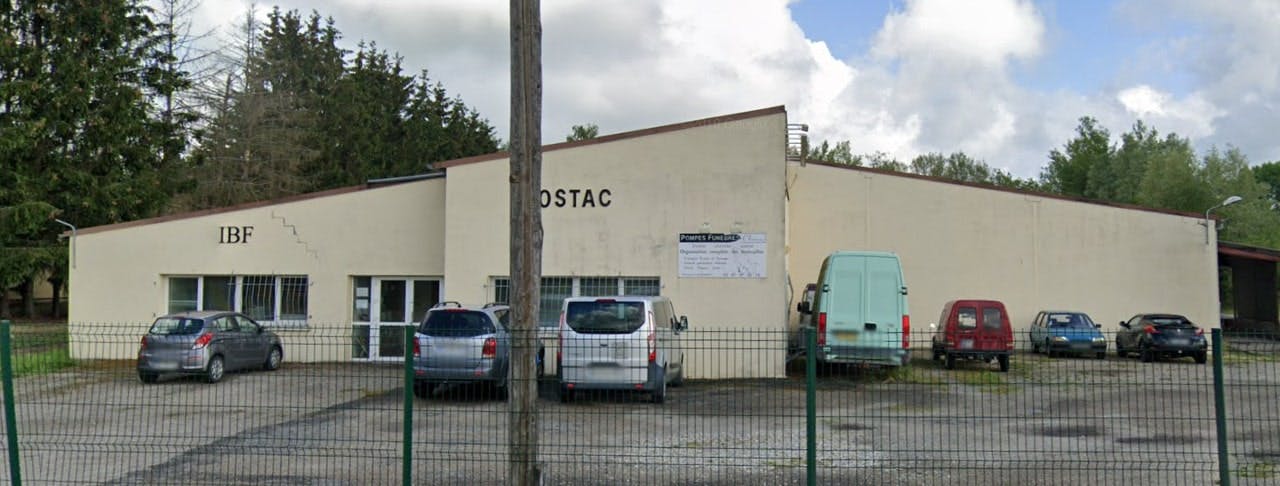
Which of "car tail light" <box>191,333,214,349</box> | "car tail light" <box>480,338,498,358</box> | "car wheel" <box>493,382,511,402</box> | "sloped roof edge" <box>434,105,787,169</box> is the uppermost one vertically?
"sloped roof edge" <box>434,105,787,169</box>

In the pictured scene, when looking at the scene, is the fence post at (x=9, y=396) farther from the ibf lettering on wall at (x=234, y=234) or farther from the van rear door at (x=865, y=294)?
the ibf lettering on wall at (x=234, y=234)

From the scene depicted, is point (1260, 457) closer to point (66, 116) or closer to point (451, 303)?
point (451, 303)

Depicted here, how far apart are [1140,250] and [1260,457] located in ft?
60.5

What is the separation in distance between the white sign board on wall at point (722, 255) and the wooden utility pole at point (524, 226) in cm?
1144

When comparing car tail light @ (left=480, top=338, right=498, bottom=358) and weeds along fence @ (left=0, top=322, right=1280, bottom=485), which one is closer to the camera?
weeds along fence @ (left=0, top=322, right=1280, bottom=485)

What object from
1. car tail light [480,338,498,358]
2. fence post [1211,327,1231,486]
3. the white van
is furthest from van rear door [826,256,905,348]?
fence post [1211,327,1231,486]

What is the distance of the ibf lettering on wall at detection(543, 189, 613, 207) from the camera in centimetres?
1898

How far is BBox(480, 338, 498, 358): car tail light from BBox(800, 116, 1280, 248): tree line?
125 ft

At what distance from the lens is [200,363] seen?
559 inches

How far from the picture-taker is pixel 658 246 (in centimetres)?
1884

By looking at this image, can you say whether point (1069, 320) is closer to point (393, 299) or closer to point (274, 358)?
point (393, 299)

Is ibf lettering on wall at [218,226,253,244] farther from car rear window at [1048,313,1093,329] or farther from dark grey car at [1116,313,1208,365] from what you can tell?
car rear window at [1048,313,1093,329]

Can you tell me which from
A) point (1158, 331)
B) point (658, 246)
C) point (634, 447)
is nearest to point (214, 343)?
point (658, 246)

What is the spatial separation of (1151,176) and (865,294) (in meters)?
47.8
